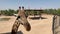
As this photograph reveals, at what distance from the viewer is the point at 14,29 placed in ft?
9.35

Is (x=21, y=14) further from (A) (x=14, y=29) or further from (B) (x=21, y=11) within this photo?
(A) (x=14, y=29)

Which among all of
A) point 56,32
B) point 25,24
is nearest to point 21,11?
point 25,24

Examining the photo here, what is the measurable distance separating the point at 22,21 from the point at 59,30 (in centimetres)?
614

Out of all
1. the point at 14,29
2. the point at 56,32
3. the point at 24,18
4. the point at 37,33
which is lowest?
the point at 37,33

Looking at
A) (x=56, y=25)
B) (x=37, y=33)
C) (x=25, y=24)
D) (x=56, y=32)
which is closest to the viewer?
(x=25, y=24)

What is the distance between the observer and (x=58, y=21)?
9219mm

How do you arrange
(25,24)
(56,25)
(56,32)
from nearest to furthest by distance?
(25,24) < (56,32) < (56,25)

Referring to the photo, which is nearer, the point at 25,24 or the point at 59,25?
the point at 25,24

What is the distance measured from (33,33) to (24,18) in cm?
1424

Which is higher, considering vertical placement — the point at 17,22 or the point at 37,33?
the point at 17,22

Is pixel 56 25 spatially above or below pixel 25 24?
below

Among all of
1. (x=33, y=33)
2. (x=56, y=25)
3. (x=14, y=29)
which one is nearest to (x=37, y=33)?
(x=33, y=33)

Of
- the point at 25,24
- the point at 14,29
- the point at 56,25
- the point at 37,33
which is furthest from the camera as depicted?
the point at 37,33

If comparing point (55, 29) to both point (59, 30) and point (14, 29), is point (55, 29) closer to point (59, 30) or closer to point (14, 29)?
point (59, 30)
